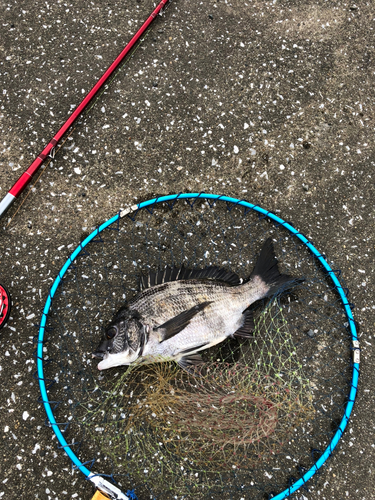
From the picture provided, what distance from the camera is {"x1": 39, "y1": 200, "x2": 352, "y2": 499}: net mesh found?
2.96 m

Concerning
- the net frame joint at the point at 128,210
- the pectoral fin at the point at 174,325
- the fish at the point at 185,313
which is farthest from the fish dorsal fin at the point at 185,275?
the net frame joint at the point at 128,210

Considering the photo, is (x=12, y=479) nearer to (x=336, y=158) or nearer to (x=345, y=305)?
(x=345, y=305)

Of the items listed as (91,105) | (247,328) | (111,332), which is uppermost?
(91,105)

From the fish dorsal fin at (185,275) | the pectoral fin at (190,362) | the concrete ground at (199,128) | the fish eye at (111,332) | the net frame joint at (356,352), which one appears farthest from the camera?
the concrete ground at (199,128)

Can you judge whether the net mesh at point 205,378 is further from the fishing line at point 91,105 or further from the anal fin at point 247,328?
the fishing line at point 91,105

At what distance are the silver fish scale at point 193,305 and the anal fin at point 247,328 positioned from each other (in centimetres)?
5

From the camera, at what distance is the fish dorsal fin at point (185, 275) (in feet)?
10.0

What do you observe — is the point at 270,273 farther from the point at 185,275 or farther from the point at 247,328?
the point at 185,275

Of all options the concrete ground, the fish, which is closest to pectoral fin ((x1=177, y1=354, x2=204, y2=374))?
the fish

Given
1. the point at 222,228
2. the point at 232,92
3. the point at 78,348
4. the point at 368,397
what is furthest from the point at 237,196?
the point at 368,397

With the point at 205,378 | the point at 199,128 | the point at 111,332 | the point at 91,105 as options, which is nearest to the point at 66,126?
the point at 91,105

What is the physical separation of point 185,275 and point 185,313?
408mm

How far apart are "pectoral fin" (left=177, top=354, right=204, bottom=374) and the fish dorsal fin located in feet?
2.32

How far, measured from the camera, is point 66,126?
10.5ft
